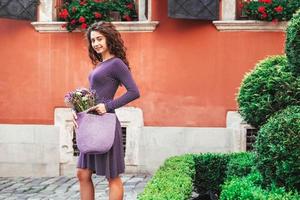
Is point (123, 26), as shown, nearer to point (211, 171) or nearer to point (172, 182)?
point (211, 171)

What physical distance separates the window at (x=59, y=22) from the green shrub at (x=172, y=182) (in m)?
3.05

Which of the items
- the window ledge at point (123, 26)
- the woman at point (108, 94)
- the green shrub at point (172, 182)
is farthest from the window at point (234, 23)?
the woman at point (108, 94)

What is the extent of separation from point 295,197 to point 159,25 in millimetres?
5468

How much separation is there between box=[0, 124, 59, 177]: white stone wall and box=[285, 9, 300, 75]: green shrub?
18.2 feet

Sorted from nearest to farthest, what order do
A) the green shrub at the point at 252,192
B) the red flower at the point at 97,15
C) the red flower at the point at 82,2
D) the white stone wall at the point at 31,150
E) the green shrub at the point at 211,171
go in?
the green shrub at the point at 252,192 → the green shrub at the point at 211,171 → the red flower at the point at 97,15 → the red flower at the point at 82,2 → the white stone wall at the point at 31,150

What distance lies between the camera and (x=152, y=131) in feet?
30.4

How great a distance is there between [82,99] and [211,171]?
264 centimetres

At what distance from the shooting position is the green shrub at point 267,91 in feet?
16.2

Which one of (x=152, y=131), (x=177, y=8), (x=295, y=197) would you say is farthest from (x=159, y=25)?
(x=295, y=197)

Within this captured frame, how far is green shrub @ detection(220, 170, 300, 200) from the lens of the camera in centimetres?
416

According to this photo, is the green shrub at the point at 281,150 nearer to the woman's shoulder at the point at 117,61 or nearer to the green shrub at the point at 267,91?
the green shrub at the point at 267,91

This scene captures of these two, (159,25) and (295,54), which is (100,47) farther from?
(159,25)

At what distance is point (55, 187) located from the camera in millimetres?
8281

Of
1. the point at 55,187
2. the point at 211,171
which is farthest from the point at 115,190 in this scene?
the point at 55,187
